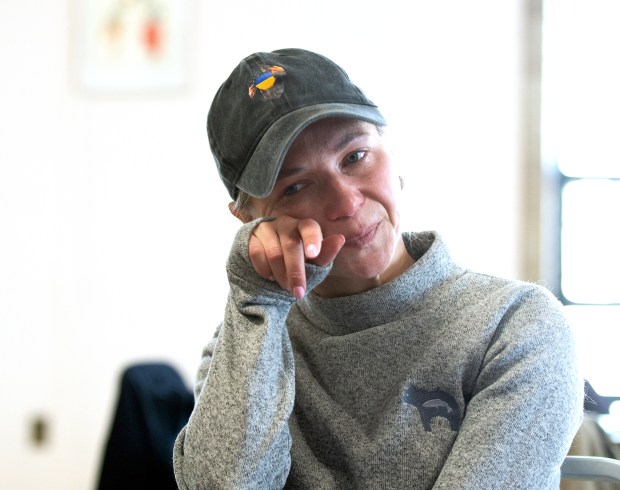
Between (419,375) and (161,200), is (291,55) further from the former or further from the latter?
(161,200)

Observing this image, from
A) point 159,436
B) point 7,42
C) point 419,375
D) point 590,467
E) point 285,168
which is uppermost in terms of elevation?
point 7,42

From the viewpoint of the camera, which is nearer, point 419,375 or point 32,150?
point 419,375

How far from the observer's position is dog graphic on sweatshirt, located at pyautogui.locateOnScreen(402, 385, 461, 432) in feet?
3.03

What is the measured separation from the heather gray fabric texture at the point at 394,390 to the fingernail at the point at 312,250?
0.10 feet

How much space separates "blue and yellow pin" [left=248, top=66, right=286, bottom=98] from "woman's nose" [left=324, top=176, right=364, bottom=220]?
0.14 metres

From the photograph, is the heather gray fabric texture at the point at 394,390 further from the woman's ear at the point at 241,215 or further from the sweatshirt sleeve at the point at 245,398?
the woman's ear at the point at 241,215

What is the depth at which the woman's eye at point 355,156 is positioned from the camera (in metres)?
1.01

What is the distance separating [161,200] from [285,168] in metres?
2.20

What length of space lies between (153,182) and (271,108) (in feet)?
7.22

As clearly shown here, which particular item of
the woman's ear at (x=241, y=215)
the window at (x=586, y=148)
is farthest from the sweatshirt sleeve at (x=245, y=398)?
the window at (x=586, y=148)

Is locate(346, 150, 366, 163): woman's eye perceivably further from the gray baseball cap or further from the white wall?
the white wall

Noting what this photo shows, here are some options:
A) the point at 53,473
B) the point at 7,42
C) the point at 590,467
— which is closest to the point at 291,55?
the point at 590,467

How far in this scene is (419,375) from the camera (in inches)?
37.7

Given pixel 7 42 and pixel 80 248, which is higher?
pixel 7 42
